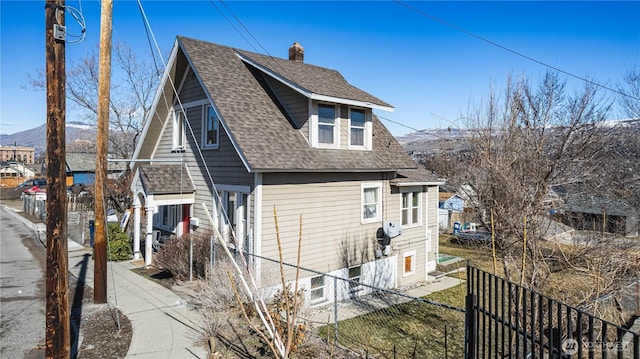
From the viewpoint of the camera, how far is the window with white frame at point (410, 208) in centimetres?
1568

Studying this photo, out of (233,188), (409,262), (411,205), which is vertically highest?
(233,188)

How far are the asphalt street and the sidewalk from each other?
1.29 metres

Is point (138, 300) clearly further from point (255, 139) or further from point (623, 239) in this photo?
point (623, 239)

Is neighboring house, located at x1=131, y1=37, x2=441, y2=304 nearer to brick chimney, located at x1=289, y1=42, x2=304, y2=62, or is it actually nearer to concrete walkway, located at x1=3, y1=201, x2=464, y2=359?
concrete walkway, located at x1=3, y1=201, x2=464, y2=359

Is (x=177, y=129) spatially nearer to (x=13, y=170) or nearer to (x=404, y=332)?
(x=404, y=332)

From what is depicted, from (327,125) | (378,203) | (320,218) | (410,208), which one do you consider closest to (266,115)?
(327,125)

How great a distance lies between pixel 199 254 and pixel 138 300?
222 cm

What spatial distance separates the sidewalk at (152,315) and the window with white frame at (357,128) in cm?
748

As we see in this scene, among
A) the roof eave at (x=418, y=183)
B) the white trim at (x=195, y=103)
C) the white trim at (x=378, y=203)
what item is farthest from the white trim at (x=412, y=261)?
the white trim at (x=195, y=103)

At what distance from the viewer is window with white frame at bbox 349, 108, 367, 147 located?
1388 cm

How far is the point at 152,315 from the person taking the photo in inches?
359

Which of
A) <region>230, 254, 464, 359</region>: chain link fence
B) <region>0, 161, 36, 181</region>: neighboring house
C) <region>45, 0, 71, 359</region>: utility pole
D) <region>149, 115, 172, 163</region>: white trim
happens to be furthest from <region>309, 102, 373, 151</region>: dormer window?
<region>0, 161, 36, 181</region>: neighboring house

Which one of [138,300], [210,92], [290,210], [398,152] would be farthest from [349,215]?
[138,300]

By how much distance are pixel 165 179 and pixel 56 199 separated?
26.5ft
